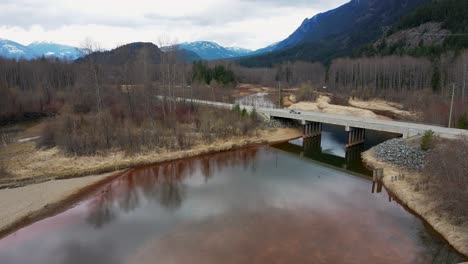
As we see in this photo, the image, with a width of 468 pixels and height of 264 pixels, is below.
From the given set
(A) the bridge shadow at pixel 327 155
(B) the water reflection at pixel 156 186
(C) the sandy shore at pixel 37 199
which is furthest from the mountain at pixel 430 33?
(C) the sandy shore at pixel 37 199

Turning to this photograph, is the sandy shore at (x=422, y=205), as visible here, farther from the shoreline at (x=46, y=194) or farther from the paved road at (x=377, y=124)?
the shoreline at (x=46, y=194)

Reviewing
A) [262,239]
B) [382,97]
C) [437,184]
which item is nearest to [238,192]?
[262,239]

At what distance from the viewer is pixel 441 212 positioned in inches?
807

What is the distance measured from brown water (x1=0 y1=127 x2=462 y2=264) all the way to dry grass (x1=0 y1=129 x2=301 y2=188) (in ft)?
11.3

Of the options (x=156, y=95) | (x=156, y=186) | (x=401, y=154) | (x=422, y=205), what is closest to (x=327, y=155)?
(x=401, y=154)

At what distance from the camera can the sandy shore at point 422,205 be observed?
59.2ft

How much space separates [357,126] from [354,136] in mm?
2886

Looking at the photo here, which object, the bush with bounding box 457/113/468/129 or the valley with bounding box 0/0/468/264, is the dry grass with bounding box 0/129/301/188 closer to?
the valley with bounding box 0/0/468/264

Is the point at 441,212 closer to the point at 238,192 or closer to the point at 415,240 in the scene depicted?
the point at 415,240

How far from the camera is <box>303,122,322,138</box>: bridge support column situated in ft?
154

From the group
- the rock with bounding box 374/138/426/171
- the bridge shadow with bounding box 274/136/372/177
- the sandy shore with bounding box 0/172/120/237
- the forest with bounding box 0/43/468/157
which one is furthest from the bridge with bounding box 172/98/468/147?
the sandy shore with bounding box 0/172/120/237

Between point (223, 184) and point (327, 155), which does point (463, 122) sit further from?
point (223, 184)

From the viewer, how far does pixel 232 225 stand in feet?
68.6

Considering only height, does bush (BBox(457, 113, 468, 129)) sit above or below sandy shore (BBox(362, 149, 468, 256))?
above
